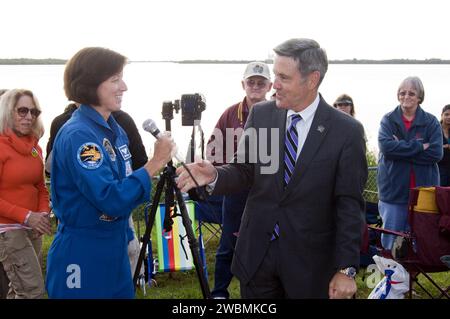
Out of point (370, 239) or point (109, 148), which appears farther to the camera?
point (370, 239)

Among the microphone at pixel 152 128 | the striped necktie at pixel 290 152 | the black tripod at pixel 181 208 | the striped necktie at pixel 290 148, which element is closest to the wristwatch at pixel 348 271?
the striped necktie at pixel 290 152

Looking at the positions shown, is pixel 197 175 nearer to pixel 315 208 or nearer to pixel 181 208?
pixel 181 208

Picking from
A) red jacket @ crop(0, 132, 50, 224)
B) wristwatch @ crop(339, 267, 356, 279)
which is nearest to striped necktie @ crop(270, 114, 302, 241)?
wristwatch @ crop(339, 267, 356, 279)

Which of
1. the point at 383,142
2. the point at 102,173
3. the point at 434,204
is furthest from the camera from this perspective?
the point at 383,142

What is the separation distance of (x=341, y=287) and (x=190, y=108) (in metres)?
1.33

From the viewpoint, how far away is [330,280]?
9.45ft

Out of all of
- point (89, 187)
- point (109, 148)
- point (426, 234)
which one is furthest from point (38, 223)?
point (426, 234)

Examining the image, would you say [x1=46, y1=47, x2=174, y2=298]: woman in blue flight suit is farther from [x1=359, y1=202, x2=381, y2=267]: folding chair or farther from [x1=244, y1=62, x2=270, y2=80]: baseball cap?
[x1=359, y1=202, x2=381, y2=267]: folding chair

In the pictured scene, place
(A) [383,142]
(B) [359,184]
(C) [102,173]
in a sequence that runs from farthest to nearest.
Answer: (A) [383,142] → (B) [359,184] → (C) [102,173]

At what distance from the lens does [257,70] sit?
509 cm

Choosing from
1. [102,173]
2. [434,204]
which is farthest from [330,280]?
[434,204]
